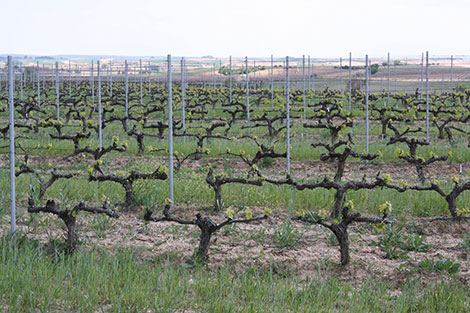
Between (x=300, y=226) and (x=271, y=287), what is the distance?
8.06ft

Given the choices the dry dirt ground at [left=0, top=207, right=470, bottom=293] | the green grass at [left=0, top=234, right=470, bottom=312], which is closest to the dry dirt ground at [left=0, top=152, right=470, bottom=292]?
the dry dirt ground at [left=0, top=207, right=470, bottom=293]

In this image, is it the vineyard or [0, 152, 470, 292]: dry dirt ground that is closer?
the vineyard

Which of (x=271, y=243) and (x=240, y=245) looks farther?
(x=271, y=243)

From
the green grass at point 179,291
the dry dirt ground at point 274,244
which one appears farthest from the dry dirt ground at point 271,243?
the green grass at point 179,291

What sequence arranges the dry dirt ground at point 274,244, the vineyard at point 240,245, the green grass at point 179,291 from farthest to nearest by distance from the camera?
the dry dirt ground at point 274,244 < the vineyard at point 240,245 < the green grass at point 179,291

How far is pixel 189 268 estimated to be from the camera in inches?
209

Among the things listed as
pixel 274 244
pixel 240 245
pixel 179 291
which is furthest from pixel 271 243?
pixel 179 291

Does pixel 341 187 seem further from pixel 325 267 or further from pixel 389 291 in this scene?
pixel 389 291

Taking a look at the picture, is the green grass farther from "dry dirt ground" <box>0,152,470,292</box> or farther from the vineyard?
"dry dirt ground" <box>0,152,470,292</box>

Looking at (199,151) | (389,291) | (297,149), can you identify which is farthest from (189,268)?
(297,149)

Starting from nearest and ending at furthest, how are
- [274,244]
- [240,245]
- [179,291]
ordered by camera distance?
1. [179,291]
2. [240,245]
3. [274,244]

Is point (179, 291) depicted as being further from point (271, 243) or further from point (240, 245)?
point (271, 243)

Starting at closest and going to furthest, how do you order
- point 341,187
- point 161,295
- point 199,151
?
1. point 161,295
2. point 341,187
3. point 199,151

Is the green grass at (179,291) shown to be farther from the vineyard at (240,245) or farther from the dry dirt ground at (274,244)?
the dry dirt ground at (274,244)
